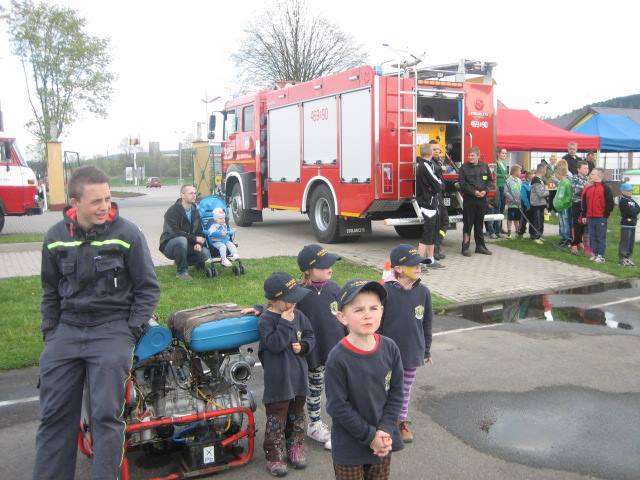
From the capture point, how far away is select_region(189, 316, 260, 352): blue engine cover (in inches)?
158

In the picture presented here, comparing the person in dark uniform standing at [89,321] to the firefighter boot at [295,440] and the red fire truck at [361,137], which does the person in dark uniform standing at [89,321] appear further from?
the red fire truck at [361,137]

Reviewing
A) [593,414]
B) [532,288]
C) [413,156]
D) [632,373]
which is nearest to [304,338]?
[593,414]

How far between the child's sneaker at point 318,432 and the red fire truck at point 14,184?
14.2 m

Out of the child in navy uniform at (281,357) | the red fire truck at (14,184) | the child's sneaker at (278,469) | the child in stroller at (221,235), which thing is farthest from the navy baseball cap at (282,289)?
the red fire truck at (14,184)

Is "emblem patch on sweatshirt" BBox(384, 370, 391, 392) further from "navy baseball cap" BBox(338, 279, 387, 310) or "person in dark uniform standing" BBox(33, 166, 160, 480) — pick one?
"person in dark uniform standing" BBox(33, 166, 160, 480)

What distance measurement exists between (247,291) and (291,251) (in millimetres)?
3821

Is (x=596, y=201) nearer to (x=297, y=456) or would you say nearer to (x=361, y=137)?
(x=361, y=137)

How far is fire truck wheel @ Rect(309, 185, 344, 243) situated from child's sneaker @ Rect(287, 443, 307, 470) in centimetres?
914

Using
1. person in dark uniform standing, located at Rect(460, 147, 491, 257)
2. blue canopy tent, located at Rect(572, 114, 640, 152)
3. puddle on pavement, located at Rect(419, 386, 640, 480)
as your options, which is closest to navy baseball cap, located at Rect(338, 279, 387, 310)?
puddle on pavement, located at Rect(419, 386, 640, 480)

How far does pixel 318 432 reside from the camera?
441 centimetres

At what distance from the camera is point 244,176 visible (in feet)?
52.8

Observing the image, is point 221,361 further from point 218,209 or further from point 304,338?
point 218,209

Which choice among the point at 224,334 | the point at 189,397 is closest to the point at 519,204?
the point at 224,334

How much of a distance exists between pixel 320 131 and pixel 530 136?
764 centimetres
